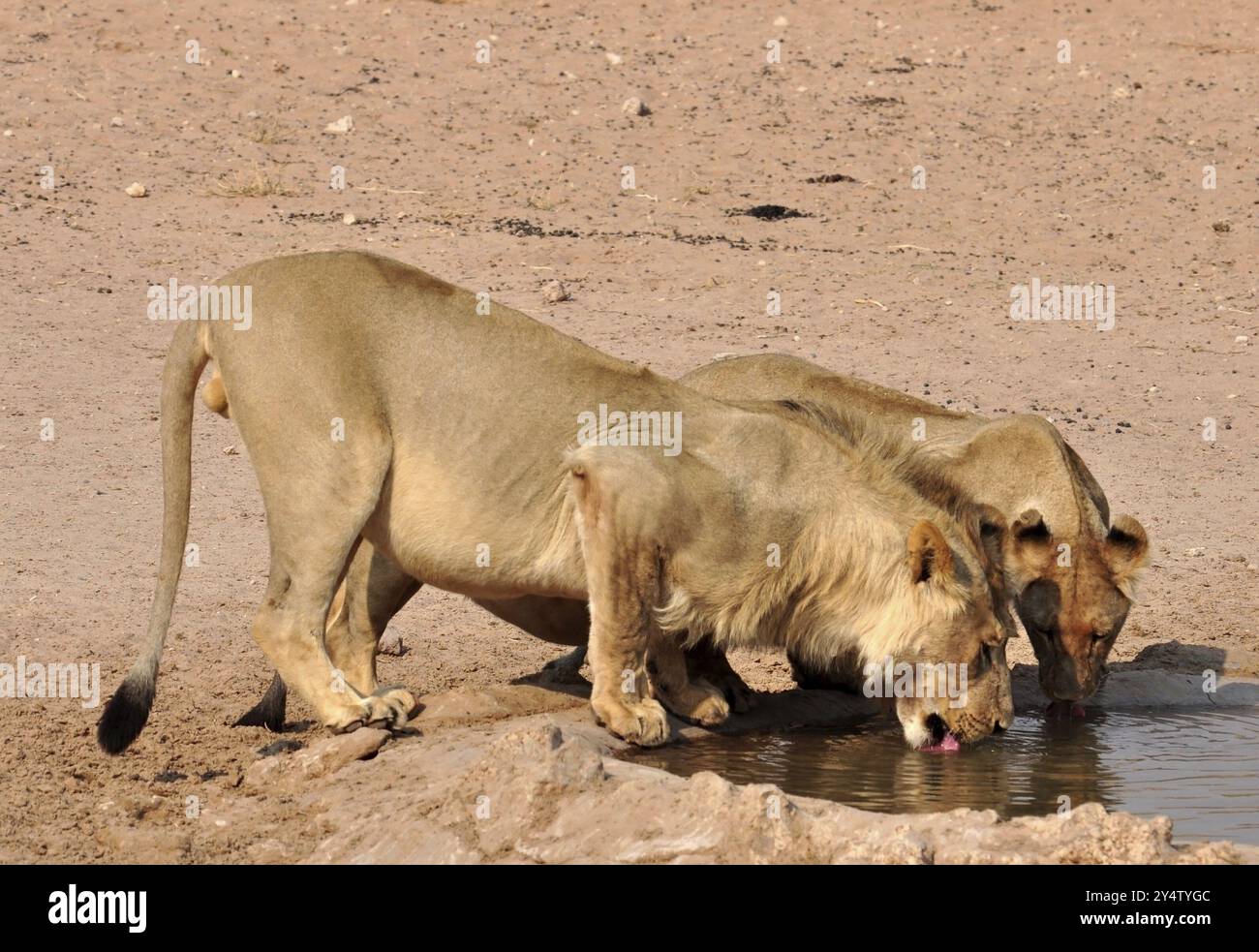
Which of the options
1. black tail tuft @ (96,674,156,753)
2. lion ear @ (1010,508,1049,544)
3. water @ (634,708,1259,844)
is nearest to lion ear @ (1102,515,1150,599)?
lion ear @ (1010,508,1049,544)

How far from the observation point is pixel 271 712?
7.23 m

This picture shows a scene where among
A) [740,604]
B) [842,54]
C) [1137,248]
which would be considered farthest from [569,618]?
[842,54]

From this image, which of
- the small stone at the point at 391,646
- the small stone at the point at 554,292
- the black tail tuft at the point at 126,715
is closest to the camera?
the black tail tuft at the point at 126,715

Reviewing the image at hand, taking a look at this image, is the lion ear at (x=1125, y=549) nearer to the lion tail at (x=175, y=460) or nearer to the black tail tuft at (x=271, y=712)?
the black tail tuft at (x=271, y=712)

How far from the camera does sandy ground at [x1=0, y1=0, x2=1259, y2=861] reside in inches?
366

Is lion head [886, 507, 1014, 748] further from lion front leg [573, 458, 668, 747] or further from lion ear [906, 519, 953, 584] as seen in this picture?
lion front leg [573, 458, 668, 747]

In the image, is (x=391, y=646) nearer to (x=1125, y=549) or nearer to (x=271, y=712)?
(x=271, y=712)

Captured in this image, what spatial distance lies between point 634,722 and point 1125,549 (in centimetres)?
222

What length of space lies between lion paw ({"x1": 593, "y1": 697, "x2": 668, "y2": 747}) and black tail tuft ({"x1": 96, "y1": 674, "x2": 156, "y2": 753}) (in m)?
1.50

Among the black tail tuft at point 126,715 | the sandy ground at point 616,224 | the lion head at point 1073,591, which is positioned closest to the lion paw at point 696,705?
the lion head at point 1073,591

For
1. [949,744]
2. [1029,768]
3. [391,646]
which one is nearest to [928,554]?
[949,744]

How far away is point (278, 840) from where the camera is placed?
5.78m

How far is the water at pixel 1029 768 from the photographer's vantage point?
6.46 meters

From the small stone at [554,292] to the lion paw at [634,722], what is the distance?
6756mm
